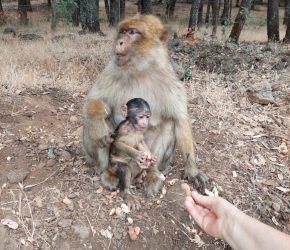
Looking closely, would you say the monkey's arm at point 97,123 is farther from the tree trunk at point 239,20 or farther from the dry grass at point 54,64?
the tree trunk at point 239,20

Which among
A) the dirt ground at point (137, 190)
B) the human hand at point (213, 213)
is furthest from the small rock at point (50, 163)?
the human hand at point (213, 213)

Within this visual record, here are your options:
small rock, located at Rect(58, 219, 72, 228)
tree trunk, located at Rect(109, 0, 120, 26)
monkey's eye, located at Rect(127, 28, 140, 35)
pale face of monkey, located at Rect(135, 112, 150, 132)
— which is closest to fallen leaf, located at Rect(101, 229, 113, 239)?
small rock, located at Rect(58, 219, 72, 228)

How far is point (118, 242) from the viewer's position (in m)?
3.68

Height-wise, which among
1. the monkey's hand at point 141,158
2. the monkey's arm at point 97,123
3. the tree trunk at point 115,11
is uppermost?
the monkey's arm at point 97,123

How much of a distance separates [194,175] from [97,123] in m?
1.05

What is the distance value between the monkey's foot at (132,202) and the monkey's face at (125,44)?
1109mm

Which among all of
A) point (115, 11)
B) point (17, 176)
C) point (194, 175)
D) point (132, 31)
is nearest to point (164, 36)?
point (132, 31)

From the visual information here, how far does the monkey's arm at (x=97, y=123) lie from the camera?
372cm

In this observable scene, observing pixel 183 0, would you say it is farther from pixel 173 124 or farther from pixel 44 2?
pixel 173 124

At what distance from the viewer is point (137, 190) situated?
161 inches

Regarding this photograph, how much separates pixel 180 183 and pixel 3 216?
5.09 feet

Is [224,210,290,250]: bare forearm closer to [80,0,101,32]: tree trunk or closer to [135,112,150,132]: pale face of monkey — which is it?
[135,112,150,132]: pale face of monkey

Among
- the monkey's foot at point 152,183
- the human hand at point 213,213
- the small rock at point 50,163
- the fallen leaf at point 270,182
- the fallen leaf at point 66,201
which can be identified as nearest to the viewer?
the human hand at point 213,213

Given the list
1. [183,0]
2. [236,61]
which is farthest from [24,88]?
[183,0]
